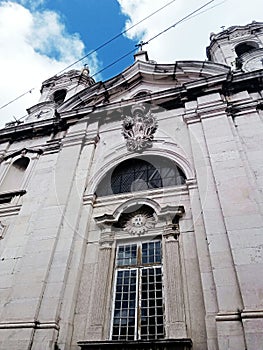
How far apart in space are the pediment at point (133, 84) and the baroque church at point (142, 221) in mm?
101

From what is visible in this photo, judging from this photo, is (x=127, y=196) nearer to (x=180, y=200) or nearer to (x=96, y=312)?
(x=180, y=200)

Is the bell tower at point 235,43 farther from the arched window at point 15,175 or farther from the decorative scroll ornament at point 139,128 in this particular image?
the arched window at point 15,175

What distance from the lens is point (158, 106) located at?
1205 centimetres

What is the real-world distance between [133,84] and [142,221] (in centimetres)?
797

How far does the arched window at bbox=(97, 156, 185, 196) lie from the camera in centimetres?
975

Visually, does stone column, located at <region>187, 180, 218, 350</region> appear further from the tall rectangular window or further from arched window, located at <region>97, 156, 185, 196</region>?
arched window, located at <region>97, 156, 185, 196</region>

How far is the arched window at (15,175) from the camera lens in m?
11.9

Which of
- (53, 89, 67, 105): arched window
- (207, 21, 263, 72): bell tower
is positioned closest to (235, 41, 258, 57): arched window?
(207, 21, 263, 72): bell tower

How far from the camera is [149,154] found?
1046 cm

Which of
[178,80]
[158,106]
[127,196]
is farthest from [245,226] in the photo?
[178,80]

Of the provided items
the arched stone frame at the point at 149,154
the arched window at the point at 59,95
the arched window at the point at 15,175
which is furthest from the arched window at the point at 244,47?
the arched window at the point at 15,175

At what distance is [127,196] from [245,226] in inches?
151

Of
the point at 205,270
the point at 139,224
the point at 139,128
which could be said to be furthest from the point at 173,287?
the point at 139,128

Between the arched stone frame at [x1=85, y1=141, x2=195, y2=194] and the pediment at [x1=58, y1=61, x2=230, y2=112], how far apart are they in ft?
12.1
